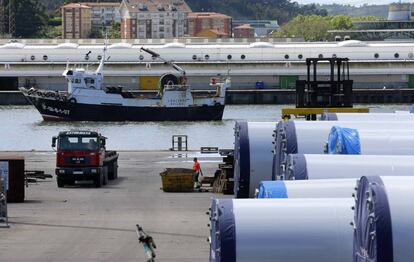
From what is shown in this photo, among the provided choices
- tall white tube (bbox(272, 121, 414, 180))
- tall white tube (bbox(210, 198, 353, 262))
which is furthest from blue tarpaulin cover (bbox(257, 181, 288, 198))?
tall white tube (bbox(272, 121, 414, 180))

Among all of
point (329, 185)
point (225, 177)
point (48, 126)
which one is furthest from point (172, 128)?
point (329, 185)

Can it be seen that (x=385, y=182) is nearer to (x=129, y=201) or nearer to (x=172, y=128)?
(x=129, y=201)

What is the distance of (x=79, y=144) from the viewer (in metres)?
43.0

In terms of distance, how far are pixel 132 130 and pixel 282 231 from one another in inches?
2819

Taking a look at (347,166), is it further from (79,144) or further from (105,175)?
(105,175)

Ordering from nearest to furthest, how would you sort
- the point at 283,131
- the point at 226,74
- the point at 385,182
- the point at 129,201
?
the point at 385,182, the point at 283,131, the point at 129,201, the point at 226,74

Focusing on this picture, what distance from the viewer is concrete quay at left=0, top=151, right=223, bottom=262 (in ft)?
88.5

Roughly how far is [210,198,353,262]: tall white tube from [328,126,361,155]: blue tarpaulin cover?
7.33 meters

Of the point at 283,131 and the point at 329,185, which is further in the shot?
the point at 283,131

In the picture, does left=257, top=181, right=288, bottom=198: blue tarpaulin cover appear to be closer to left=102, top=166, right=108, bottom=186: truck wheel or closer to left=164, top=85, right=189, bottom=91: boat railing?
left=102, top=166, right=108, bottom=186: truck wheel

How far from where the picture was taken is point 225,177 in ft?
130

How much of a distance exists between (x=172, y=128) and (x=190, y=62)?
40333 millimetres

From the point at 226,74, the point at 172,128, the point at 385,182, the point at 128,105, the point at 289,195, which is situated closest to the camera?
the point at 385,182

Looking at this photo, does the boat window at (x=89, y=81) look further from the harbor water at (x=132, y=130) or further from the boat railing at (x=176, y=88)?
the boat railing at (x=176, y=88)
